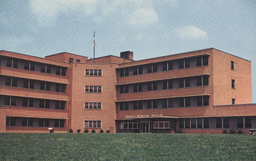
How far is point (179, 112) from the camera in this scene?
65750 millimetres

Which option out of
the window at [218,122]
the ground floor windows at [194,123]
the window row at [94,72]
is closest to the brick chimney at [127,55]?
the window row at [94,72]

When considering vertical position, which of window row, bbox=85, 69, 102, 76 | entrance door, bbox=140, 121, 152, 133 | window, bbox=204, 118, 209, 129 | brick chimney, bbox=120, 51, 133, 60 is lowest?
entrance door, bbox=140, 121, 152, 133

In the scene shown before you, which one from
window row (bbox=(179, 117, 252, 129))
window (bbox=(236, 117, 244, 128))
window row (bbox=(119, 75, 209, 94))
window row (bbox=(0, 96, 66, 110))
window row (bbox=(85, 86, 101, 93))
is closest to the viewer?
window row (bbox=(179, 117, 252, 129))

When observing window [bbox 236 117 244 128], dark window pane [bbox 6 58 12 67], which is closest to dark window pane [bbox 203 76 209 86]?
window [bbox 236 117 244 128]

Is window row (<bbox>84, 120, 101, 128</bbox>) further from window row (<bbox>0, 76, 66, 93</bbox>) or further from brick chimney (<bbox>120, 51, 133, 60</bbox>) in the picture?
brick chimney (<bbox>120, 51, 133, 60</bbox>)

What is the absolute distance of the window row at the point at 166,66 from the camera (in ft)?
211

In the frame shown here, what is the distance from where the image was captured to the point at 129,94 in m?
74.8

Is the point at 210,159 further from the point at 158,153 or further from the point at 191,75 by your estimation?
the point at 191,75

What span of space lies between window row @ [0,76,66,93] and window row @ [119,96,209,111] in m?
13.7

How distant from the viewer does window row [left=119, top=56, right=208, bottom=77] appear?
64.2 metres

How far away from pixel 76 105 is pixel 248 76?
→ 35.9 metres

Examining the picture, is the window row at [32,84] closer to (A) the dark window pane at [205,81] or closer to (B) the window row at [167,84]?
(B) the window row at [167,84]

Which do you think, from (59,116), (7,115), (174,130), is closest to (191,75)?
(174,130)

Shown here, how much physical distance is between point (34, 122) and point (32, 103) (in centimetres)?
375
